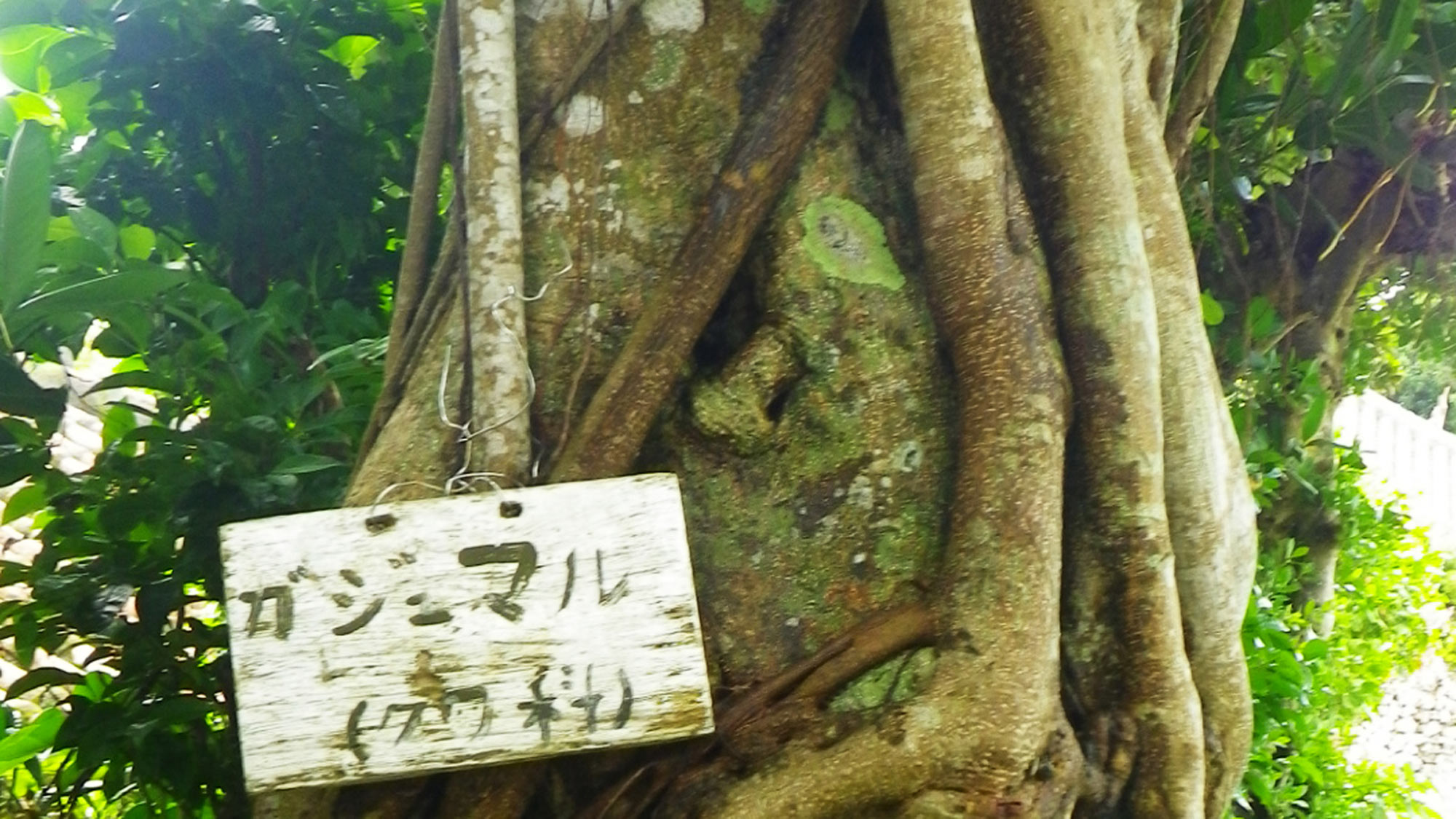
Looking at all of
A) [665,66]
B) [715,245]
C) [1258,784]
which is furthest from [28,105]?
[1258,784]

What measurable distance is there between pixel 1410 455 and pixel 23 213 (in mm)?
4565

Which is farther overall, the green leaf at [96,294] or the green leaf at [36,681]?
the green leaf at [36,681]

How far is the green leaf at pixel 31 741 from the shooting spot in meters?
1.50

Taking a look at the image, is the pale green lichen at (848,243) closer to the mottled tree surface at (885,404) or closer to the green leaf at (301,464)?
the mottled tree surface at (885,404)

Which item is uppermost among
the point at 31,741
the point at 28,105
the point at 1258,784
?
the point at 28,105

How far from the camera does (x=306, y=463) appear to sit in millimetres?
1195

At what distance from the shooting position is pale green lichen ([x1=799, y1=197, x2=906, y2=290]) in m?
1.12

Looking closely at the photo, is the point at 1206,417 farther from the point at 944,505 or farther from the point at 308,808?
the point at 308,808

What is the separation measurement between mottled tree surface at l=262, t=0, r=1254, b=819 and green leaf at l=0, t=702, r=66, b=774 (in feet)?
2.61

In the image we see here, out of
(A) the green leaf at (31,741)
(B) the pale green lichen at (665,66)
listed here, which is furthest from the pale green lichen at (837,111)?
(A) the green leaf at (31,741)

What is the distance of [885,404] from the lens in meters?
1.08

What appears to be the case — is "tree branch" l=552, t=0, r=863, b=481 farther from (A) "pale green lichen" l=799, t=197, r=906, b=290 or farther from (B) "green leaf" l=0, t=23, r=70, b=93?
(B) "green leaf" l=0, t=23, r=70, b=93

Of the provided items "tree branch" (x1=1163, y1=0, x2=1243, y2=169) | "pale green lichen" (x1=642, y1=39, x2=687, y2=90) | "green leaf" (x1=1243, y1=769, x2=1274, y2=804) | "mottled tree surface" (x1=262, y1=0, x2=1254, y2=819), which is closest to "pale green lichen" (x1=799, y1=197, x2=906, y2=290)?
"mottled tree surface" (x1=262, y1=0, x2=1254, y2=819)

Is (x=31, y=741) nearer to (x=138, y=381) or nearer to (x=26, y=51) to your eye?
(x=138, y=381)
